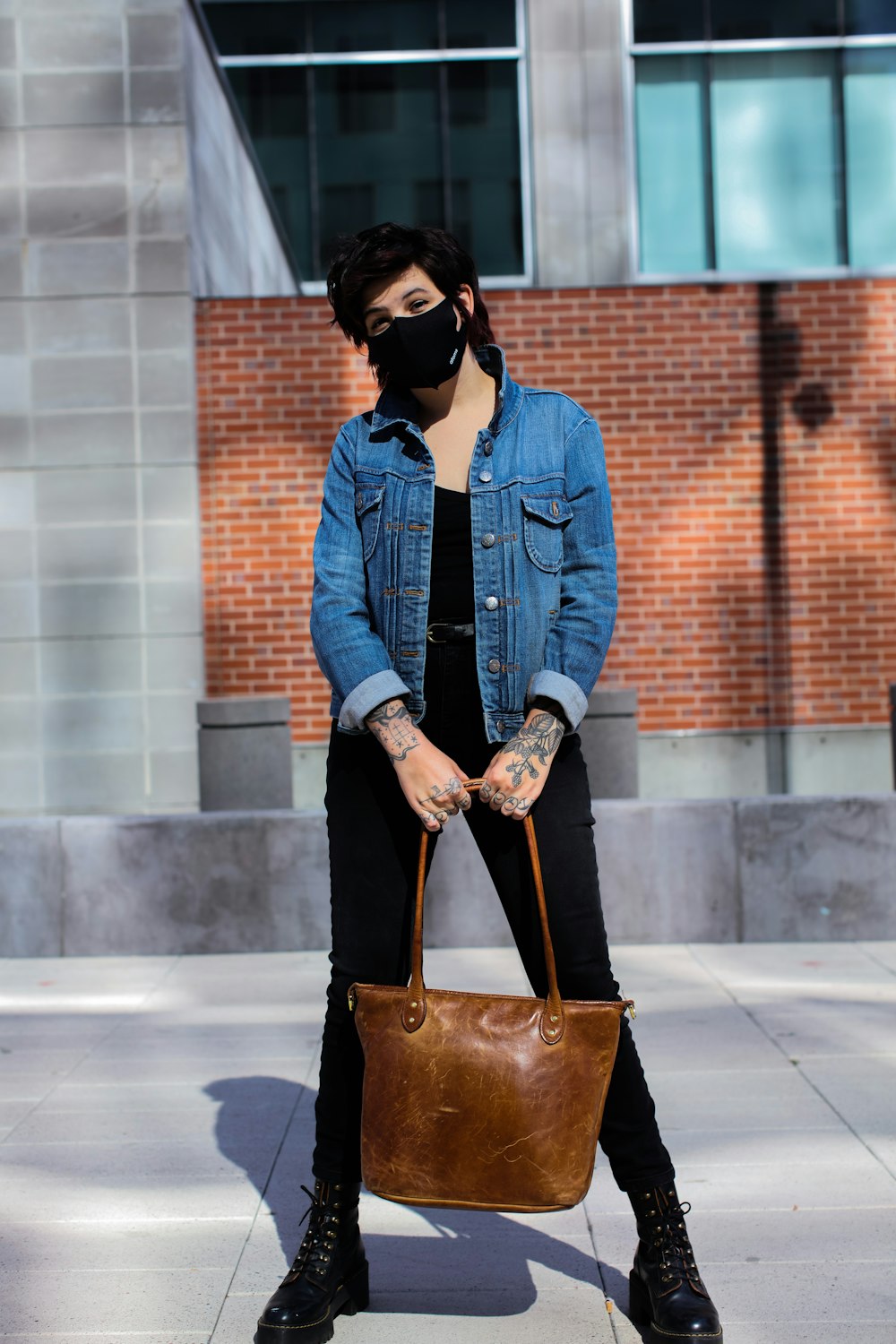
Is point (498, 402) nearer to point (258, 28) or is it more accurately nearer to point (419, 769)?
point (419, 769)

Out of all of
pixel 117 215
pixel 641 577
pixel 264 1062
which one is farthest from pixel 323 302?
pixel 264 1062

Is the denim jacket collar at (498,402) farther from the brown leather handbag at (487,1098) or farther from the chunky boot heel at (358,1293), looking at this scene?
the chunky boot heel at (358,1293)

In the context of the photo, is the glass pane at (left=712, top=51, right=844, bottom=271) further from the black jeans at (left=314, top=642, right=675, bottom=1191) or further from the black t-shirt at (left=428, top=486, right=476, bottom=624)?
the black jeans at (left=314, top=642, right=675, bottom=1191)

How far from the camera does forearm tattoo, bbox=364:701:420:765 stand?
250 centimetres

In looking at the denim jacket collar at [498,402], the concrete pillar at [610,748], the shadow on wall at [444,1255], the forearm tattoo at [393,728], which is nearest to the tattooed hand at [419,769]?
the forearm tattoo at [393,728]

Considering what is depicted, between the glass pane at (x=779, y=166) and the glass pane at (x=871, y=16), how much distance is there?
445 mm

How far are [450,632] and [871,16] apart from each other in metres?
14.4

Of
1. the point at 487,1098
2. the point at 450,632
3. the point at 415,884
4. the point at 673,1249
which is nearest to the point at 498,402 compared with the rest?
the point at 450,632

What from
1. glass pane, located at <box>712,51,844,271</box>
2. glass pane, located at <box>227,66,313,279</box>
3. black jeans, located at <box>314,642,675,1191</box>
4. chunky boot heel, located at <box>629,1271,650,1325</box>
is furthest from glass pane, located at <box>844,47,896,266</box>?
chunky boot heel, located at <box>629,1271,650,1325</box>

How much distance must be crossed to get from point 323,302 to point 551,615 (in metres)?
7.45

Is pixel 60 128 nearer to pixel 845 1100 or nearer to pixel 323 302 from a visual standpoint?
pixel 323 302

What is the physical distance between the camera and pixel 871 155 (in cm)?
1459

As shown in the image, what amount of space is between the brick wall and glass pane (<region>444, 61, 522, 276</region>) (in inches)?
179

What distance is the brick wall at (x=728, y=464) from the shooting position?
9.79 metres
